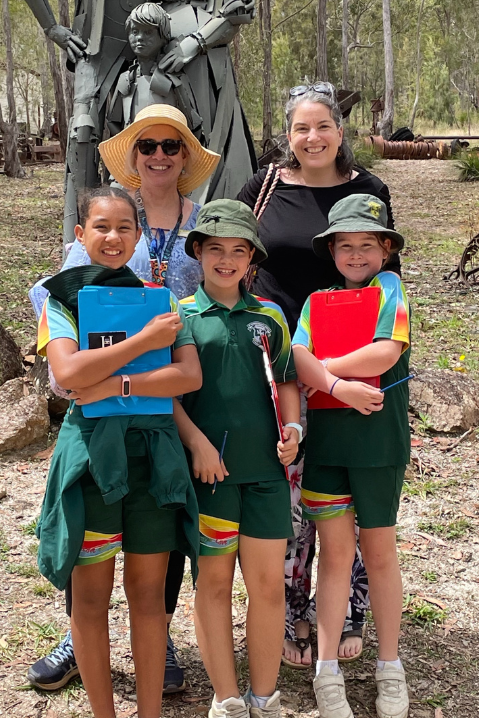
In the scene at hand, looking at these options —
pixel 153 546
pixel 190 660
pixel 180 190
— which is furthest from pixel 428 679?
pixel 180 190

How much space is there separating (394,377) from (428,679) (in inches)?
47.3

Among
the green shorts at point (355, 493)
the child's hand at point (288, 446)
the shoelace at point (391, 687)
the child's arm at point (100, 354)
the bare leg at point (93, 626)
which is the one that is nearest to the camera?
the child's arm at point (100, 354)

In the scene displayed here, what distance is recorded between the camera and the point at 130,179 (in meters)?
2.90

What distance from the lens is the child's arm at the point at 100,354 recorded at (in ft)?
7.16

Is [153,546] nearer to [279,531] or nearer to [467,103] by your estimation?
[279,531]

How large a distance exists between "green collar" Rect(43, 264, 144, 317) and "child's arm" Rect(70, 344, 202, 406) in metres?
0.25

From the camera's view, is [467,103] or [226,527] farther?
[467,103]

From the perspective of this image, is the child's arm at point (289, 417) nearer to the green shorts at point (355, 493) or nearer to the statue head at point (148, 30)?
the green shorts at point (355, 493)

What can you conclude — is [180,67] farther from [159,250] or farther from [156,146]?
[159,250]

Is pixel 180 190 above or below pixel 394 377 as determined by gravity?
above

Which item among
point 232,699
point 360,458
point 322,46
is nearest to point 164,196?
point 360,458

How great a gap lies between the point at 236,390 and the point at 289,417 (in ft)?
0.68

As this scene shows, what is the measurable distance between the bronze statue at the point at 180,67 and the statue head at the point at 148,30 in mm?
116

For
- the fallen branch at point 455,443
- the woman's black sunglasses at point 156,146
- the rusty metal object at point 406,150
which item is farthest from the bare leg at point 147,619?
the rusty metal object at point 406,150
